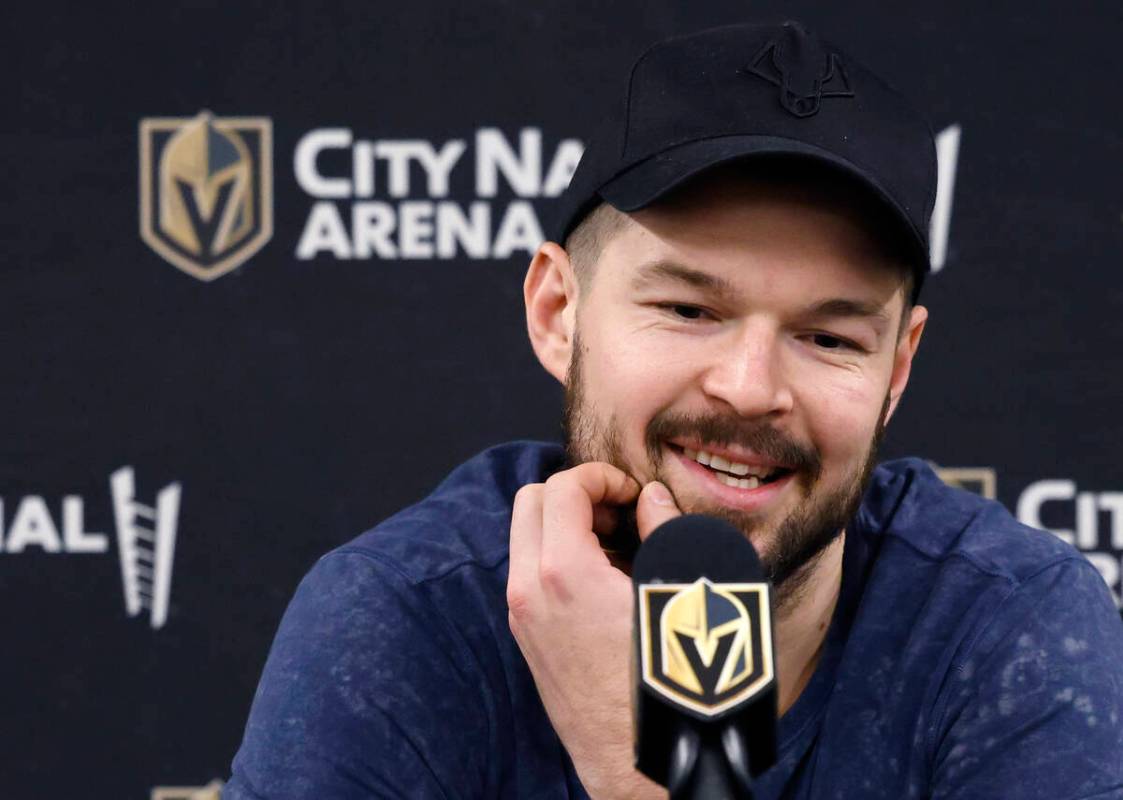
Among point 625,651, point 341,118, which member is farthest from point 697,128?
point 341,118

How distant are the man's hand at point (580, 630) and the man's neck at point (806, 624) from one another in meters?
0.26

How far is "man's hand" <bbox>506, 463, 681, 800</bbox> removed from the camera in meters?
1.06

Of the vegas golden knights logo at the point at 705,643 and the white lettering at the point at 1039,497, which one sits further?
the white lettering at the point at 1039,497

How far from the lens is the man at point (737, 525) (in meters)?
1.14

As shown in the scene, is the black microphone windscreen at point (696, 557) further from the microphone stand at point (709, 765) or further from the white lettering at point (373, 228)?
the white lettering at point (373, 228)

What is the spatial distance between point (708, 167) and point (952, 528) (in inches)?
19.4

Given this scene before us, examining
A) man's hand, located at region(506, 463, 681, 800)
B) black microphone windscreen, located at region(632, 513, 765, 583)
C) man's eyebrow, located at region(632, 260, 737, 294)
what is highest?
man's eyebrow, located at region(632, 260, 737, 294)

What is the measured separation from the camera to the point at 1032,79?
82.5 inches

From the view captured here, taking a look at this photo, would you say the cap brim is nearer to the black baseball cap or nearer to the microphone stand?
the black baseball cap

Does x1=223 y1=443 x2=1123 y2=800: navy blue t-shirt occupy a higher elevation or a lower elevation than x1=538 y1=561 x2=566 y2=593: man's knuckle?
lower

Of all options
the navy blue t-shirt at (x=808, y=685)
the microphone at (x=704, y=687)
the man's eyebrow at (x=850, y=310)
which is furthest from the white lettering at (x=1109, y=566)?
the microphone at (x=704, y=687)

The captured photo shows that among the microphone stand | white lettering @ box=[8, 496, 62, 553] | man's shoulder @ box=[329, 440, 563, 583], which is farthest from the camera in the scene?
white lettering @ box=[8, 496, 62, 553]

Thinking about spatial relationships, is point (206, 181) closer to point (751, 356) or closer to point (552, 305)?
point (552, 305)

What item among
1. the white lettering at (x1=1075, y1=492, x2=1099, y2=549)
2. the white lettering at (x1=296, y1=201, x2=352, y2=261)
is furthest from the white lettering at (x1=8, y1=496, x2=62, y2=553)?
the white lettering at (x1=1075, y1=492, x2=1099, y2=549)
